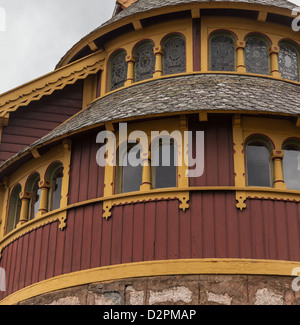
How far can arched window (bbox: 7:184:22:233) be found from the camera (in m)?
18.2

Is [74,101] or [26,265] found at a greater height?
[74,101]

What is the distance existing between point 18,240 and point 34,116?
12.6ft

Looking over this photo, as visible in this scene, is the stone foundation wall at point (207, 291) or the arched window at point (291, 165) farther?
the arched window at point (291, 165)

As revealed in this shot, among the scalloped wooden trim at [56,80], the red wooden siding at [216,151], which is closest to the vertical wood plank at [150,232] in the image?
the red wooden siding at [216,151]

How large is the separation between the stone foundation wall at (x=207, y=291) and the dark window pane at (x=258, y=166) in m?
2.16

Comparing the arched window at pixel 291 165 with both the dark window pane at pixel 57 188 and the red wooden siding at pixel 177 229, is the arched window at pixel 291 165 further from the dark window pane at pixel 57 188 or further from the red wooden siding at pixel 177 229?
the dark window pane at pixel 57 188

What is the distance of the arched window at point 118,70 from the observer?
1914 cm

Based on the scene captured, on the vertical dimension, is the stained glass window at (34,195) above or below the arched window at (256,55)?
below

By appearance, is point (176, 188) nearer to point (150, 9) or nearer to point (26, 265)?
point (26, 265)

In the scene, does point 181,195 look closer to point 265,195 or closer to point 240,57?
point 265,195

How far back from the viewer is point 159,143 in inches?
632

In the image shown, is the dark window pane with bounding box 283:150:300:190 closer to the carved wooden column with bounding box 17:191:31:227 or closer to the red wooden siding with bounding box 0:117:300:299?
the red wooden siding with bounding box 0:117:300:299

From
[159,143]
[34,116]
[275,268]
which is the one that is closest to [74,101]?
[34,116]

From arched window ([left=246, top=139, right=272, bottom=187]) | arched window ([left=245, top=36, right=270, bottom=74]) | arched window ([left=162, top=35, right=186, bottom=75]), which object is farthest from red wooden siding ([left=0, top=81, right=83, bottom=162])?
arched window ([left=246, top=139, right=272, bottom=187])
